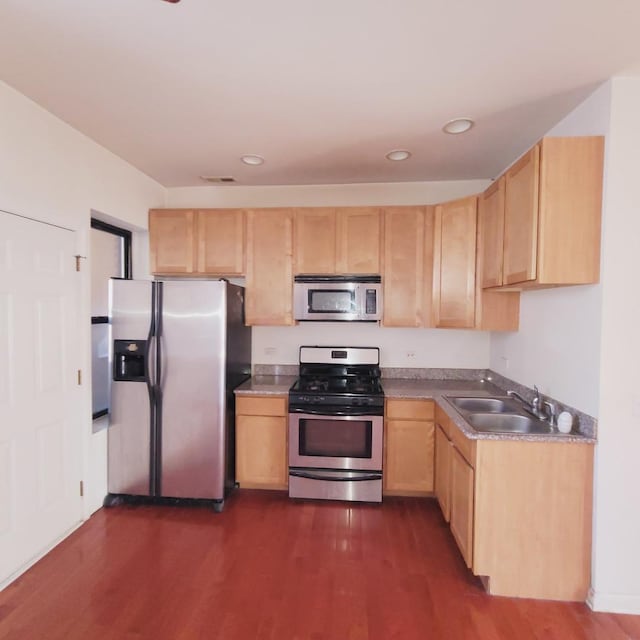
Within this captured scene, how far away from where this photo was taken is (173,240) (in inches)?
129

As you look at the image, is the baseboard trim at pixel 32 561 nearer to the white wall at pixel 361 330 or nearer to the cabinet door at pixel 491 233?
the white wall at pixel 361 330

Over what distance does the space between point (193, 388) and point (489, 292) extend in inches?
92.1

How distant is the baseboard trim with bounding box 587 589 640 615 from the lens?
1.87 meters

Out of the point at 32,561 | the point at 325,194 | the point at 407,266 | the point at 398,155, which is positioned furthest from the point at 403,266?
the point at 32,561

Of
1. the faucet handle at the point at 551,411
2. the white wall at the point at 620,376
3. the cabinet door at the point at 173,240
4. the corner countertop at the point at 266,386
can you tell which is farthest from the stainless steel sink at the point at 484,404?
the cabinet door at the point at 173,240

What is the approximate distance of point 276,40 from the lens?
1.58 m

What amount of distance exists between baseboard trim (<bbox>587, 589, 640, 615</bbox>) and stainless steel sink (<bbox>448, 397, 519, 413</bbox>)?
1080mm

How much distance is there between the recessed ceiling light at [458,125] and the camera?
2259mm

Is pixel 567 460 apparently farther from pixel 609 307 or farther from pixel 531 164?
pixel 531 164

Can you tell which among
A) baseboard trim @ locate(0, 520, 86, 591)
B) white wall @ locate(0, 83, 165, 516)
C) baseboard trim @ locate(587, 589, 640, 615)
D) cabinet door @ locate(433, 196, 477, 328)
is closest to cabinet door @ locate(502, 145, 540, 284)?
cabinet door @ locate(433, 196, 477, 328)

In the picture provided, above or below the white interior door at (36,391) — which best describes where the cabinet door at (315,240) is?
above

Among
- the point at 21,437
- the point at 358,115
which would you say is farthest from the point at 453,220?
the point at 21,437

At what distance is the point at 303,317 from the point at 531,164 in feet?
6.26

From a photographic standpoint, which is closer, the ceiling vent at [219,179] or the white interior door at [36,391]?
the white interior door at [36,391]
